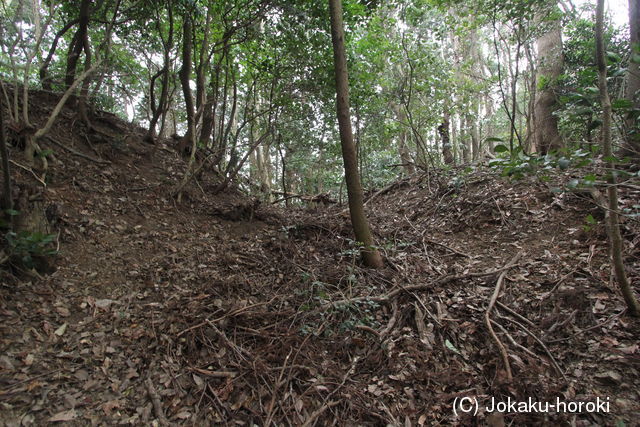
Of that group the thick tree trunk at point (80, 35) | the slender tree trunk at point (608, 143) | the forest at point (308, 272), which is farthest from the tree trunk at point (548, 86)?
the thick tree trunk at point (80, 35)

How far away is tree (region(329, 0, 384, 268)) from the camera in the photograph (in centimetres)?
423

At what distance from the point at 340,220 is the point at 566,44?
7.31m

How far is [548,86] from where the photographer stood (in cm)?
750

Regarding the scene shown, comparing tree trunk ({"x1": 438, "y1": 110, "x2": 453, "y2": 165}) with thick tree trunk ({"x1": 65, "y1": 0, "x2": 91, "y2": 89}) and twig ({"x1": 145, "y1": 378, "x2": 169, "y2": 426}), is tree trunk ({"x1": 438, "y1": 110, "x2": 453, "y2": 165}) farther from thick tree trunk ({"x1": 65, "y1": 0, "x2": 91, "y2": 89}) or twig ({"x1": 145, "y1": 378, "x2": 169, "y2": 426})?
twig ({"x1": 145, "y1": 378, "x2": 169, "y2": 426})

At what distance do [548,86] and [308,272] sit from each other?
23.5ft

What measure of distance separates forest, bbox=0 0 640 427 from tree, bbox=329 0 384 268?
0.03 meters

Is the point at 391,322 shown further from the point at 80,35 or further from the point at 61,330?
the point at 80,35

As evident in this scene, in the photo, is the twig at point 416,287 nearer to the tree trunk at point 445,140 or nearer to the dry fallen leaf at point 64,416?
the dry fallen leaf at point 64,416

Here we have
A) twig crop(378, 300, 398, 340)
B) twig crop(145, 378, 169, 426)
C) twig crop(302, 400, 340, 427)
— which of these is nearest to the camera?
twig crop(145, 378, 169, 426)

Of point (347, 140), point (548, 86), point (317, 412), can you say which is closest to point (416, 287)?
point (317, 412)

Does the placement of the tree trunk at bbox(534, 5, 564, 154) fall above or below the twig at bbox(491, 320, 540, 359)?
above

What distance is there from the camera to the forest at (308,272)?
8.73 ft

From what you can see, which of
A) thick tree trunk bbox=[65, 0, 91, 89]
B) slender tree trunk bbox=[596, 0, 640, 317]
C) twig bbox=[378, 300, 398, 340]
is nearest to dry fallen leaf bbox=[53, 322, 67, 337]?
twig bbox=[378, 300, 398, 340]

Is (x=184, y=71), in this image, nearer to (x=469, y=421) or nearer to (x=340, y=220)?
(x=340, y=220)
